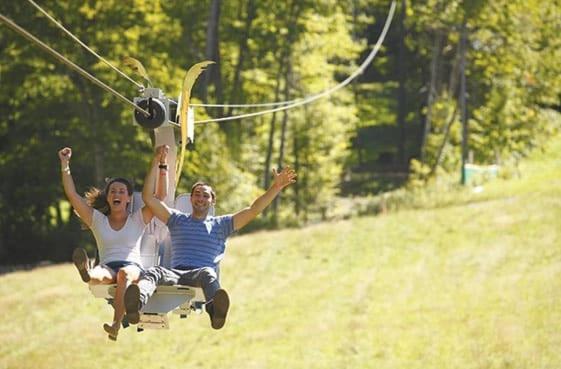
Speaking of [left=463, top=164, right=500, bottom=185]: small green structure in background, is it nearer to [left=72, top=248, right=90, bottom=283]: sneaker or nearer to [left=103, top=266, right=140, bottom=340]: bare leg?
[left=103, top=266, right=140, bottom=340]: bare leg

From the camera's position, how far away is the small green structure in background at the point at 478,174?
119ft

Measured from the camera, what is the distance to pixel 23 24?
98.0ft

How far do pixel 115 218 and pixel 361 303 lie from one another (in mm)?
14783

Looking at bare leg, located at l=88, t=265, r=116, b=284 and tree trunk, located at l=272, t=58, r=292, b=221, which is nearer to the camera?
bare leg, located at l=88, t=265, r=116, b=284

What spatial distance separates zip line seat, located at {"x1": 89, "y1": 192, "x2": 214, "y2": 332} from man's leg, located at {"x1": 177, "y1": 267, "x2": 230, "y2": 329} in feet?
0.27

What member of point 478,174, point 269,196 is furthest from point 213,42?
point 269,196

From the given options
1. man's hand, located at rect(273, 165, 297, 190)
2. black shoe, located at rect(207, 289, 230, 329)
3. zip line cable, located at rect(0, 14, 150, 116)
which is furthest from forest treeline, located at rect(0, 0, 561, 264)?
zip line cable, located at rect(0, 14, 150, 116)

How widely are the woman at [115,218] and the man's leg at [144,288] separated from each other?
16 cm

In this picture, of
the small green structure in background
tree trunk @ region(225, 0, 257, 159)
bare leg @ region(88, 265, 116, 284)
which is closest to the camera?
bare leg @ region(88, 265, 116, 284)

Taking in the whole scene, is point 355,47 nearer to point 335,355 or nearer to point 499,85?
point 499,85

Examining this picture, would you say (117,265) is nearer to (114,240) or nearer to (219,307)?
(114,240)

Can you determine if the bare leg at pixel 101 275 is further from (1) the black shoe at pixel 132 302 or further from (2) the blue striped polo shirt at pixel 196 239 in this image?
(2) the blue striped polo shirt at pixel 196 239

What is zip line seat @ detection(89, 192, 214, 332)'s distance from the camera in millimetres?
8805

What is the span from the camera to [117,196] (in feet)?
29.7
